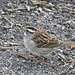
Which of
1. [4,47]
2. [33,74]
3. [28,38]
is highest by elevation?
[28,38]

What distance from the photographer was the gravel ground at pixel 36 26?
149 inches

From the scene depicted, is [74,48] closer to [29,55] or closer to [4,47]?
[29,55]

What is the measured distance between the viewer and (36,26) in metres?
4.81

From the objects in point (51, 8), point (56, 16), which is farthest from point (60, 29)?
point (51, 8)

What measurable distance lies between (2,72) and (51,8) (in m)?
2.71

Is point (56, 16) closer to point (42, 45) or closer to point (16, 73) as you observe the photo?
point (42, 45)

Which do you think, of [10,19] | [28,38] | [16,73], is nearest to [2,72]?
[16,73]

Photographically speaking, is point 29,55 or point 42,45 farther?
point 29,55

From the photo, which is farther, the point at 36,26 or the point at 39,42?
the point at 36,26

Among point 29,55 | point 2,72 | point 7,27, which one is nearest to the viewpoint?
point 2,72

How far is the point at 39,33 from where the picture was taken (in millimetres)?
3793

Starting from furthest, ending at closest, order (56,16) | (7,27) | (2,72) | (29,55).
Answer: (56,16) < (7,27) < (29,55) < (2,72)

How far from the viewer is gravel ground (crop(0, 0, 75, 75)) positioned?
3777 mm

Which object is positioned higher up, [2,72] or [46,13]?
[46,13]
